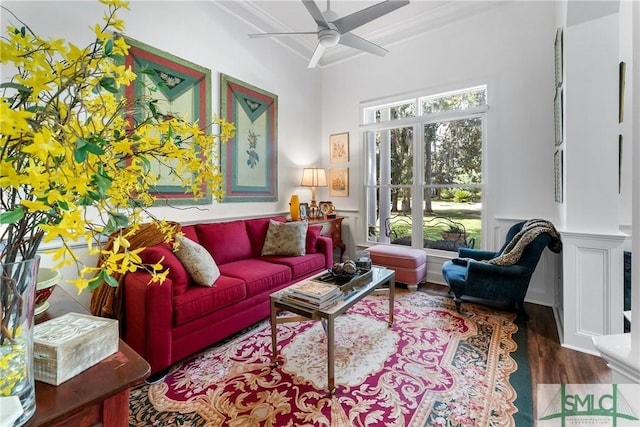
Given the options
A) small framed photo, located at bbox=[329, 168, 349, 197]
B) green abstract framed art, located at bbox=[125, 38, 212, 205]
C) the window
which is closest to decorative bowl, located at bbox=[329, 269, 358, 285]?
green abstract framed art, located at bbox=[125, 38, 212, 205]

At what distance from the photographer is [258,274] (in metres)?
2.65

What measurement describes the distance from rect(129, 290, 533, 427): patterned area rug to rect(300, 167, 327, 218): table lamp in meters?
2.22

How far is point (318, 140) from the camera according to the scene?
16.4 ft

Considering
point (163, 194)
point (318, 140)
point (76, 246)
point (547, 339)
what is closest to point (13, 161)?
point (76, 246)

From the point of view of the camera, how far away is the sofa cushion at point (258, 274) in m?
2.56

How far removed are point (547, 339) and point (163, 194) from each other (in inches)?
148

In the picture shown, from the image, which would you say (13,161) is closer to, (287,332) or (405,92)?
(287,332)

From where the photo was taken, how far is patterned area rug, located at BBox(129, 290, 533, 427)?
63.4 inches

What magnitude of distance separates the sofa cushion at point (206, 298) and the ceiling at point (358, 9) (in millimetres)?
3194

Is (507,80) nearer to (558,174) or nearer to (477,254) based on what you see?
(558,174)

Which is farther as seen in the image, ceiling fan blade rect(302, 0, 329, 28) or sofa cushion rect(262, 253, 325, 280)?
sofa cushion rect(262, 253, 325, 280)

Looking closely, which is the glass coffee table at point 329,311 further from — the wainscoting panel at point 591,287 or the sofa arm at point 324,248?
the wainscoting panel at point 591,287

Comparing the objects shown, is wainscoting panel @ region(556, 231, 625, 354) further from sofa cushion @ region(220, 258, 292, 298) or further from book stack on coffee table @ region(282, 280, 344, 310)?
sofa cushion @ region(220, 258, 292, 298)

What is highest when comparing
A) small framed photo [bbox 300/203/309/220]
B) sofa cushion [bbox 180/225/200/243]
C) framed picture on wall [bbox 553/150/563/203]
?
framed picture on wall [bbox 553/150/563/203]
